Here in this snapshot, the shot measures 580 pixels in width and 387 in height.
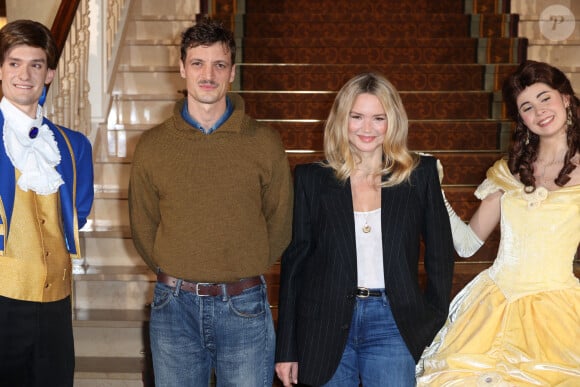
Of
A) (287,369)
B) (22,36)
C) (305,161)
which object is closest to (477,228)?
(287,369)

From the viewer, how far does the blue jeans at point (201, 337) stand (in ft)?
7.19

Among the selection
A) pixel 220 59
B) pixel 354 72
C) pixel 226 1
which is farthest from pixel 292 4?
pixel 220 59

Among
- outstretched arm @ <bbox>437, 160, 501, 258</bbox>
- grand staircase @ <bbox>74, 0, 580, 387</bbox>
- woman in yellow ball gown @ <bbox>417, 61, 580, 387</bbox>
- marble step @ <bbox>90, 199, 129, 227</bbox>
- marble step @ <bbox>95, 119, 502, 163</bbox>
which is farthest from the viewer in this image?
marble step @ <bbox>95, 119, 502, 163</bbox>

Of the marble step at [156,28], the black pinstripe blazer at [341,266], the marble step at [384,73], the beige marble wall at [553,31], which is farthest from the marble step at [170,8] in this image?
the black pinstripe blazer at [341,266]

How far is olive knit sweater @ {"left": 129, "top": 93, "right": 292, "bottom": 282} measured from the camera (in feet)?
7.23

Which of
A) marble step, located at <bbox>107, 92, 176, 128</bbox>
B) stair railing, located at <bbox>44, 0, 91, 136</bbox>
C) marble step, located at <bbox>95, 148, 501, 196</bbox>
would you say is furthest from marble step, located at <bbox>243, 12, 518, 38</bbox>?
stair railing, located at <bbox>44, 0, 91, 136</bbox>

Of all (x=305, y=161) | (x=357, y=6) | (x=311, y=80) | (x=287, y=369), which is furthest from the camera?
(x=357, y=6)

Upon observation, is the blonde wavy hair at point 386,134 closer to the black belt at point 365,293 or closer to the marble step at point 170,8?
the black belt at point 365,293

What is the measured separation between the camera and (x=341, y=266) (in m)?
2.17

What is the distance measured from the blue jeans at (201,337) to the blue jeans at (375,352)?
0.83 feet

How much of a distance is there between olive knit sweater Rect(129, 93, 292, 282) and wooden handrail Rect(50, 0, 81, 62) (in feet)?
6.64

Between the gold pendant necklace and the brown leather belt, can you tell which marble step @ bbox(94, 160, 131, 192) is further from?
the gold pendant necklace

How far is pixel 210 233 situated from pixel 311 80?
354 centimetres

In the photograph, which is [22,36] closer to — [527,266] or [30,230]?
[30,230]
